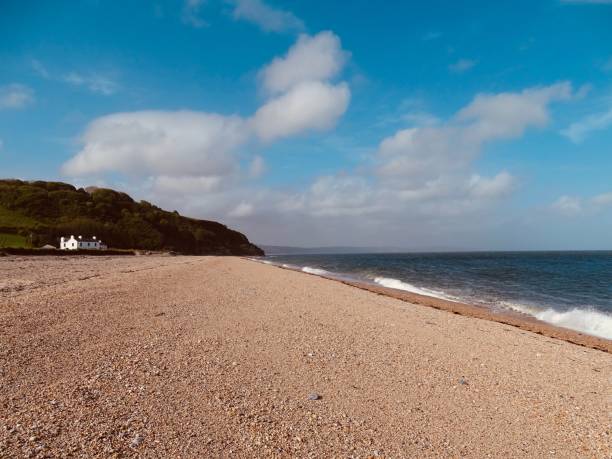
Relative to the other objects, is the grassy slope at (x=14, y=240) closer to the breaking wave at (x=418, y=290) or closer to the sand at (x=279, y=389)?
the breaking wave at (x=418, y=290)

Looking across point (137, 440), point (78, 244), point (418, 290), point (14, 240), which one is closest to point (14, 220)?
point (78, 244)

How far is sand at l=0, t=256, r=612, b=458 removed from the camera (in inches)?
208

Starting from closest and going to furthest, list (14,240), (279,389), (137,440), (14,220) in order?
(137,440) → (279,389) → (14,240) → (14,220)

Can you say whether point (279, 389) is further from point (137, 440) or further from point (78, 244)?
point (78, 244)

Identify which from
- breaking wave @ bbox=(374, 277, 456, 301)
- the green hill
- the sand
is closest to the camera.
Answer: the sand

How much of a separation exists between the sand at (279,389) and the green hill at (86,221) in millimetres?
75884

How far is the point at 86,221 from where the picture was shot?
4176 inches

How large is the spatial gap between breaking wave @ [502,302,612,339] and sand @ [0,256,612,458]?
689cm

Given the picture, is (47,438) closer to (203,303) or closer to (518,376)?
(518,376)

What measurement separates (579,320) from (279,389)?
21308 mm

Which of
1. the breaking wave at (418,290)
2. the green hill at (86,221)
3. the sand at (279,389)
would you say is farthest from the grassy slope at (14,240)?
the sand at (279,389)

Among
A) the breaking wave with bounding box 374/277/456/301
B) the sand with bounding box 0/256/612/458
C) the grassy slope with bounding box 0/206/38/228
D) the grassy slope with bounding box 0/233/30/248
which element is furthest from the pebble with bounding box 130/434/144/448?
the grassy slope with bounding box 0/206/38/228

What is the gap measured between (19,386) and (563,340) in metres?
18.4

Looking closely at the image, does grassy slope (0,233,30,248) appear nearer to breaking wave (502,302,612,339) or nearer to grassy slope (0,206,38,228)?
grassy slope (0,206,38,228)
